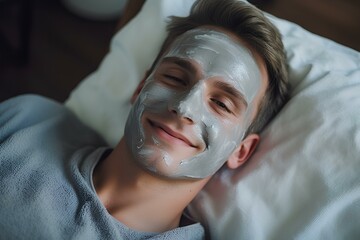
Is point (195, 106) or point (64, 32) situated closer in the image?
point (195, 106)

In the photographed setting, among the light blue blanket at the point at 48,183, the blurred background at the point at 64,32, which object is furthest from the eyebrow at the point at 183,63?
the blurred background at the point at 64,32

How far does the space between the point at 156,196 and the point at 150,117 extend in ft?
0.53

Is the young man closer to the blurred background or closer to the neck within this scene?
the neck

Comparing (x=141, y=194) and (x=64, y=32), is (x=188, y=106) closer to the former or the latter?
(x=141, y=194)

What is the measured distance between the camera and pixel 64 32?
6.67 ft

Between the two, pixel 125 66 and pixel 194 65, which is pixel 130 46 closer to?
pixel 125 66

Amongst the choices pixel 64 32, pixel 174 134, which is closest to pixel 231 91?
pixel 174 134

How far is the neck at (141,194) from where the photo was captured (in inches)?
36.5

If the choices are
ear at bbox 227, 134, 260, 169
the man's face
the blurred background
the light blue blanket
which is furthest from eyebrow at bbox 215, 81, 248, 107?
the blurred background

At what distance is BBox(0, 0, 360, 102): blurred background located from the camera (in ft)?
4.78

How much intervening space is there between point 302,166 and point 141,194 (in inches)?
12.9

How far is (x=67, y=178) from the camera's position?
0.95 metres

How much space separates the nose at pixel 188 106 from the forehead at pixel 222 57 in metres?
0.05

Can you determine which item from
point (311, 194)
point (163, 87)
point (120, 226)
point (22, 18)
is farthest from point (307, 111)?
point (22, 18)
